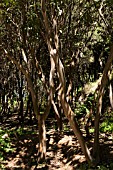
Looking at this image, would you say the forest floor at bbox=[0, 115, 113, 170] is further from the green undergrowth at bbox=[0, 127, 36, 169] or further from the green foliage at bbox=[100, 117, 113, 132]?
the green foliage at bbox=[100, 117, 113, 132]

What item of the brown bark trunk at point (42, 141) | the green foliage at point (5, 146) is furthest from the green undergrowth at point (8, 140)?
the brown bark trunk at point (42, 141)

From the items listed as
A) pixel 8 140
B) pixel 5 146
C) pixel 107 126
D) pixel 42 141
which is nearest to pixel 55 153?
pixel 42 141

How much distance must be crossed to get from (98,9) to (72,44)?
2473 millimetres

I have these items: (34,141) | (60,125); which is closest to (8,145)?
(34,141)

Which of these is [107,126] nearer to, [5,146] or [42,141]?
[42,141]

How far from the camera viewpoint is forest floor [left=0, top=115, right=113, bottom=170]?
12.7 meters

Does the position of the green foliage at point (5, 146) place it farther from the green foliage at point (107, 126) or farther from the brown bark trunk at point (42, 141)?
the green foliage at point (107, 126)

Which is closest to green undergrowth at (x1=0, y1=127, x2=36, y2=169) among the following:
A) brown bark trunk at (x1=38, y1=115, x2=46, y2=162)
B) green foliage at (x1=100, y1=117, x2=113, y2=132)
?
brown bark trunk at (x1=38, y1=115, x2=46, y2=162)

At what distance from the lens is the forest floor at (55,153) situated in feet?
41.6

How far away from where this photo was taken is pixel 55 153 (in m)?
14.0

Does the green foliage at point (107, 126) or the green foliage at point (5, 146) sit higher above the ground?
the green foliage at point (107, 126)

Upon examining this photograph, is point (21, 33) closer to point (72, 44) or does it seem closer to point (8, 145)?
point (72, 44)

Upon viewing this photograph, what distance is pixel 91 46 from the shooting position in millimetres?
24484

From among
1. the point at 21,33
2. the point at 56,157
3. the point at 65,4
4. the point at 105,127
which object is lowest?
the point at 56,157
